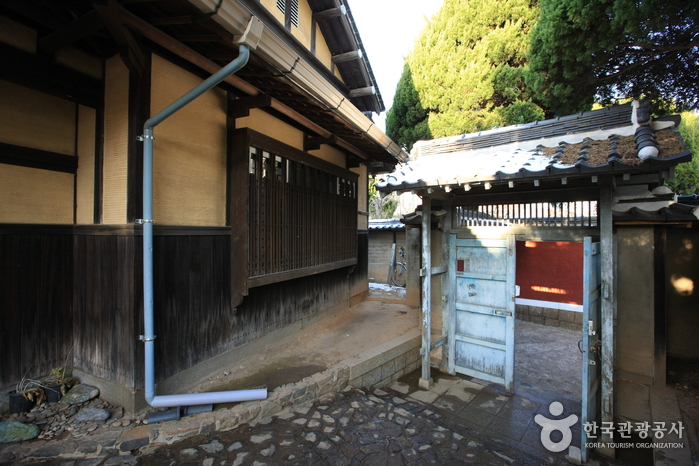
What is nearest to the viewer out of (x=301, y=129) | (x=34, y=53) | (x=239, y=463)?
(x=239, y=463)

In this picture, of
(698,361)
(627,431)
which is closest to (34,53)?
(627,431)

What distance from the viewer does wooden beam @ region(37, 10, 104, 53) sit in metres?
3.11

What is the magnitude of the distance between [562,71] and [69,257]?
9.41 metres

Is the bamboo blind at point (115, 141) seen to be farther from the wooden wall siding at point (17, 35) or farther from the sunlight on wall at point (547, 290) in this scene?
the sunlight on wall at point (547, 290)

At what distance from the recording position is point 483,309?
229 inches

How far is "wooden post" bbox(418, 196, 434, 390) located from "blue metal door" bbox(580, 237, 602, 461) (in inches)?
88.9

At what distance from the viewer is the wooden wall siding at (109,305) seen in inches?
142

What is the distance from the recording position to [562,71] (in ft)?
23.3

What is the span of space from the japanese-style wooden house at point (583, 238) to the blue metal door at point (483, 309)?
18mm

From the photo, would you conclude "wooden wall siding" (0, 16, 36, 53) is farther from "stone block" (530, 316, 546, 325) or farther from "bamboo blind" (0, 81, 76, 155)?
"stone block" (530, 316, 546, 325)

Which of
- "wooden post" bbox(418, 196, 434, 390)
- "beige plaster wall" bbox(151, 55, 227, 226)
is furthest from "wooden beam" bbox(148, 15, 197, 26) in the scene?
"wooden post" bbox(418, 196, 434, 390)

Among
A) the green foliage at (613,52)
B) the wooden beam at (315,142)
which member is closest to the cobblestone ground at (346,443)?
the wooden beam at (315,142)

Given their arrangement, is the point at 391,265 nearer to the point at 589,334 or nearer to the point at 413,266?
the point at 413,266

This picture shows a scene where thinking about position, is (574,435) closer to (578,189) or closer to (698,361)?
(698,361)
